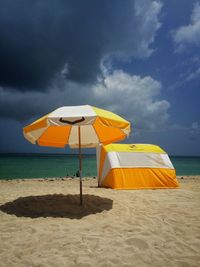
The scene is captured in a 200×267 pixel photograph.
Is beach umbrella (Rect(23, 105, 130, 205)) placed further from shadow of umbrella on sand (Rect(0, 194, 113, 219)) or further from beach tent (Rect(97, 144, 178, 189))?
beach tent (Rect(97, 144, 178, 189))

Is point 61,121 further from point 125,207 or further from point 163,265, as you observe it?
point 163,265

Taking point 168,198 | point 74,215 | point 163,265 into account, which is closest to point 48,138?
point 74,215

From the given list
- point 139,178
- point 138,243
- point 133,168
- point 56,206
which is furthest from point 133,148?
point 138,243

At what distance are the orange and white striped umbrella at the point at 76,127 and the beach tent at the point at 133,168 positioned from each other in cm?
219

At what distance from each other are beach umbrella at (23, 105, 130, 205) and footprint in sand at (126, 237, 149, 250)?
8.27 feet

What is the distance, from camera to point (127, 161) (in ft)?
32.8

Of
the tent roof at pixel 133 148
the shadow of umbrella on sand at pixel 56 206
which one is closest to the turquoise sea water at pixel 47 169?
the tent roof at pixel 133 148

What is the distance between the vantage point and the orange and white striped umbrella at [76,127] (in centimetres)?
543

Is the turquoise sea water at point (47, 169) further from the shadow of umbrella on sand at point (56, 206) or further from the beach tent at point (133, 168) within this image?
the shadow of umbrella on sand at point (56, 206)

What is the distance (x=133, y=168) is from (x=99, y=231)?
5458mm

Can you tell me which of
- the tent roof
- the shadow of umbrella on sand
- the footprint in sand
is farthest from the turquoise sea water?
the footprint in sand

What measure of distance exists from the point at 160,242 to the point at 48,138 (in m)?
4.64

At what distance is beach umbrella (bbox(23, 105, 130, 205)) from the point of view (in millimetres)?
5426

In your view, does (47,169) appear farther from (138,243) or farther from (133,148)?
(138,243)
